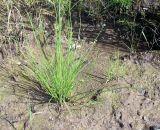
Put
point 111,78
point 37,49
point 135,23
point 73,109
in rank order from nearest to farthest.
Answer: point 73,109 < point 111,78 < point 37,49 < point 135,23

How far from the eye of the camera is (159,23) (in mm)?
2994

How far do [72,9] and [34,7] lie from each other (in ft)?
1.06

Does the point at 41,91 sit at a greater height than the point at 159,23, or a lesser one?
lesser

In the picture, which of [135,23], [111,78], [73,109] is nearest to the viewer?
[73,109]

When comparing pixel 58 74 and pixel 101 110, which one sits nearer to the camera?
pixel 58 74

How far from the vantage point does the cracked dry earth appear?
7.93 ft

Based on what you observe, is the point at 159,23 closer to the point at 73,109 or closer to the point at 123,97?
the point at 123,97

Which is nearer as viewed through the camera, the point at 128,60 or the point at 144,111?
the point at 144,111

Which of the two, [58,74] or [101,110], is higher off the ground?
[58,74]

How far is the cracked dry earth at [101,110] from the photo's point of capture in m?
2.42

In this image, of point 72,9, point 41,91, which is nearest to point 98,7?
point 72,9

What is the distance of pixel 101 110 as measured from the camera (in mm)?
2494

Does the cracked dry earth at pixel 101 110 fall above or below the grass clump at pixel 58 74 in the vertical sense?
below

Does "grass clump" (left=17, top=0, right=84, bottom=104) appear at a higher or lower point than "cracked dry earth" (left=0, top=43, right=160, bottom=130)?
higher
